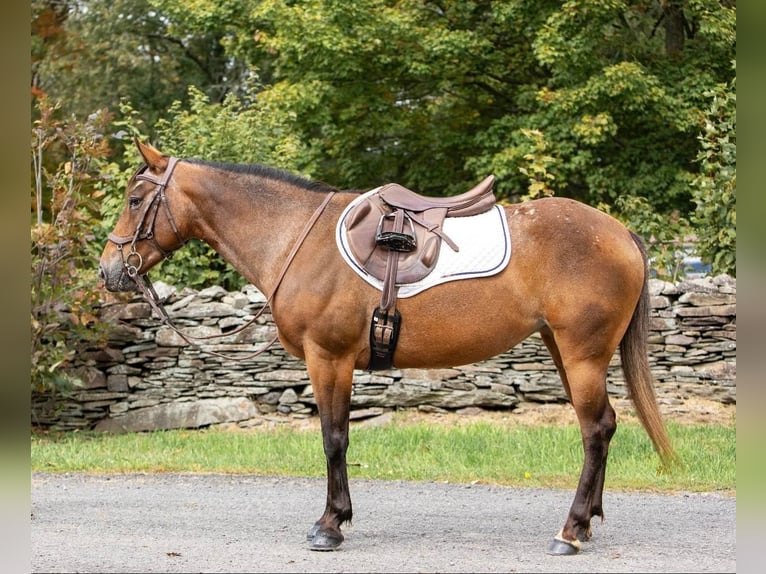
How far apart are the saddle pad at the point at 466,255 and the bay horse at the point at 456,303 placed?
4cm

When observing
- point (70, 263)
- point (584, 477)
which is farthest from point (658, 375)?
point (70, 263)

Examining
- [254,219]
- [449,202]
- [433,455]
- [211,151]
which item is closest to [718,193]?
[433,455]

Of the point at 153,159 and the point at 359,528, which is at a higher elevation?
the point at 153,159

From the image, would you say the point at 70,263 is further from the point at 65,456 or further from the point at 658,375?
the point at 658,375

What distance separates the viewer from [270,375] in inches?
373

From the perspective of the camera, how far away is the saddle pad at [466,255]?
4871 mm

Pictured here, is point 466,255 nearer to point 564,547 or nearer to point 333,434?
point 333,434

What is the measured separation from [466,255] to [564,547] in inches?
65.0

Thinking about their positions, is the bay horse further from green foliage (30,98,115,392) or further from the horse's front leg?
green foliage (30,98,115,392)

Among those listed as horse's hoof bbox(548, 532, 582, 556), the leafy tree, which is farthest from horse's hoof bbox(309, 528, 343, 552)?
the leafy tree

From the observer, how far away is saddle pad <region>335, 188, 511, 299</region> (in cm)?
487

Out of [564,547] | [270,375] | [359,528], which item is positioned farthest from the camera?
[270,375]

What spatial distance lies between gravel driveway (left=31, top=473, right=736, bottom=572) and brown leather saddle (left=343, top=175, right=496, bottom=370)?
44.2 inches

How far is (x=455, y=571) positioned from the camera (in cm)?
431
